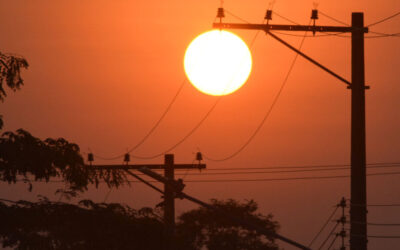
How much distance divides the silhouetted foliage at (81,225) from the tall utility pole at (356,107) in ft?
23.6

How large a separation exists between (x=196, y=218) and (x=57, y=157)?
223ft

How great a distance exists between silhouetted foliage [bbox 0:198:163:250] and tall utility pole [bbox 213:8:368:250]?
284 inches

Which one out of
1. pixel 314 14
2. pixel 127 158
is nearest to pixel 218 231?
pixel 127 158

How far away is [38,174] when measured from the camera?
663 inches

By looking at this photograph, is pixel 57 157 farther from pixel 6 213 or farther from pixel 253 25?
pixel 253 25

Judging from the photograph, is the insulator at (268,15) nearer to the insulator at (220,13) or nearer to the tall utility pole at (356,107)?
the tall utility pole at (356,107)

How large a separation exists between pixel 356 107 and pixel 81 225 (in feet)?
31.0

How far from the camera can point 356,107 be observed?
930 inches

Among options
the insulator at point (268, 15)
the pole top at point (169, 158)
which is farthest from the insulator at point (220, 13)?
the pole top at point (169, 158)

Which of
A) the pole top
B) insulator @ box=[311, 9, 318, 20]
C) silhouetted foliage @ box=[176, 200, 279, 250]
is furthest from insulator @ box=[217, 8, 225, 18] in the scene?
silhouetted foliage @ box=[176, 200, 279, 250]

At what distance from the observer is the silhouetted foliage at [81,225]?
16.5 metres

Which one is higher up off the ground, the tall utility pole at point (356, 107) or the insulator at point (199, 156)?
the insulator at point (199, 156)

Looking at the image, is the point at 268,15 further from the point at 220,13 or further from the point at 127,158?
the point at 127,158

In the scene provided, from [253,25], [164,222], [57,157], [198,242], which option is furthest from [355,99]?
[198,242]
